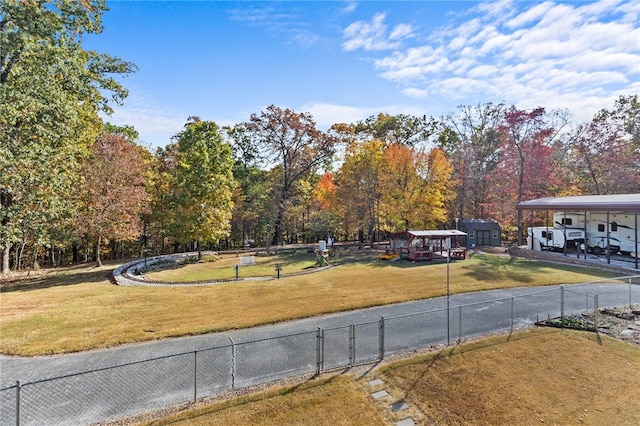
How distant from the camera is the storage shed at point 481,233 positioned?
39.7 m

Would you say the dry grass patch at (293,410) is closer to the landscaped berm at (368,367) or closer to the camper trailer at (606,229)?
the landscaped berm at (368,367)

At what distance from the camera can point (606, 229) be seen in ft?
85.0

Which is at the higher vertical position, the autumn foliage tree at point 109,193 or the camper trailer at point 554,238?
the autumn foliage tree at point 109,193

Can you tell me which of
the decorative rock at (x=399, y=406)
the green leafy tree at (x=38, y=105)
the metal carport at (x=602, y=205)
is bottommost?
the decorative rock at (x=399, y=406)

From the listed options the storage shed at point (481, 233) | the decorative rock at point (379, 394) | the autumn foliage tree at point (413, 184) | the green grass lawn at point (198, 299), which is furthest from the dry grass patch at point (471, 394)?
the storage shed at point (481, 233)

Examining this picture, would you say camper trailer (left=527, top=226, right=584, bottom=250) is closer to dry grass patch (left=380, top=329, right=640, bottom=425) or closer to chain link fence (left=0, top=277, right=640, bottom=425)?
chain link fence (left=0, top=277, right=640, bottom=425)

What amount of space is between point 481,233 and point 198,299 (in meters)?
35.2

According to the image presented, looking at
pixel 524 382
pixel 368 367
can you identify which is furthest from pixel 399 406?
pixel 524 382

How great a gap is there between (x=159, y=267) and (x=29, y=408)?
20546 mm

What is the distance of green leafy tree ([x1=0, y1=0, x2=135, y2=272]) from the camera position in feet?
51.4

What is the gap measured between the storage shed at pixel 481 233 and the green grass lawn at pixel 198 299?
13626 mm

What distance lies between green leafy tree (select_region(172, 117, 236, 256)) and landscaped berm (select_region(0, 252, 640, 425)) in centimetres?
925

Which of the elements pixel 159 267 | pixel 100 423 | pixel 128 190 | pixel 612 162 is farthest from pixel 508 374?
pixel 612 162

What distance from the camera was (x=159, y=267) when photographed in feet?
88.3
